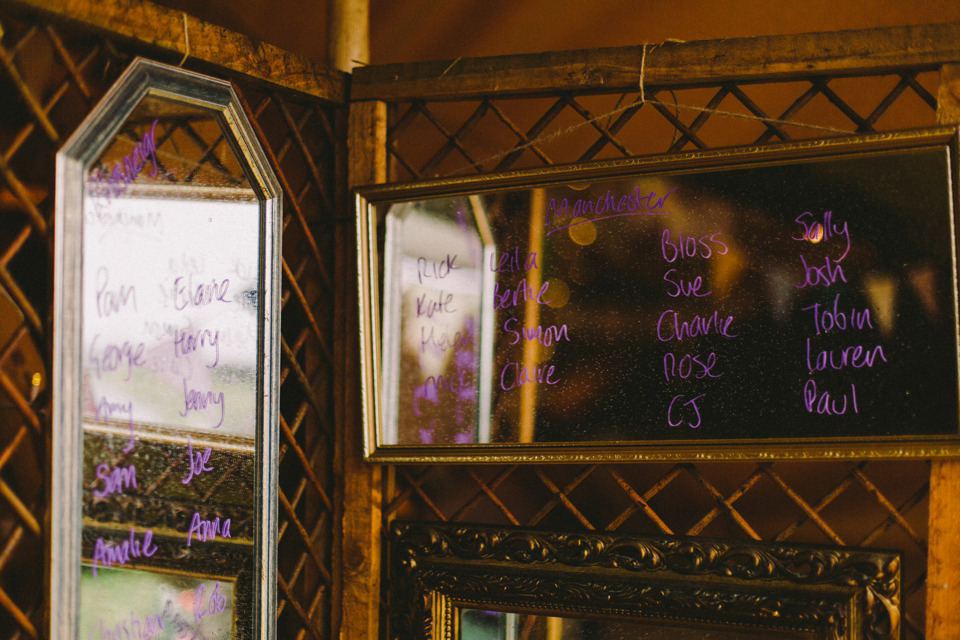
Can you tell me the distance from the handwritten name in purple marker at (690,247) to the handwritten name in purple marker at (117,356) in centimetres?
54

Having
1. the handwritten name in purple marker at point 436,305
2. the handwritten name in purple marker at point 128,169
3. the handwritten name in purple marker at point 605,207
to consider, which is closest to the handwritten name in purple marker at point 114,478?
the handwritten name in purple marker at point 128,169

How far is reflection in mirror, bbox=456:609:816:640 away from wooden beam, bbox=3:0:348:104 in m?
0.66

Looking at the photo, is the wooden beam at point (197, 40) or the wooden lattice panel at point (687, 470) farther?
the wooden lattice panel at point (687, 470)

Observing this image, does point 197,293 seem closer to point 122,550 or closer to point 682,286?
point 122,550

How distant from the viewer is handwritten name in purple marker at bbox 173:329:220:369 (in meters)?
0.69

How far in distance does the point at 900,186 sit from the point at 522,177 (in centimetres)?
39

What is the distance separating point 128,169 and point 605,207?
49 centimetres

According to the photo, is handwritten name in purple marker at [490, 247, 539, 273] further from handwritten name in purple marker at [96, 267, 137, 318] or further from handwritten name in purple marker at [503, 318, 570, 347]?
handwritten name in purple marker at [96, 267, 137, 318]

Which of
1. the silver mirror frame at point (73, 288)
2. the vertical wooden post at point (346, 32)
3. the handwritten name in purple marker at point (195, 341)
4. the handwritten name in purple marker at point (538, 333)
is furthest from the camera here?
the vertical wooden post at point (346, 32)

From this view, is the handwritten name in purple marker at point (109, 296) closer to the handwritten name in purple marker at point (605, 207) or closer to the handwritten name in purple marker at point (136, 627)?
the handwritten name in purple marker at point (136, 627)

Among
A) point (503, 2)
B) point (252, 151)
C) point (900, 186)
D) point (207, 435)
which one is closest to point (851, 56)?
point (900, 186)

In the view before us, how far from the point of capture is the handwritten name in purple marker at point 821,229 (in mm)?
709

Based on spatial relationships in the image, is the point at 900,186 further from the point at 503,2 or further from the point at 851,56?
the point at 503,2

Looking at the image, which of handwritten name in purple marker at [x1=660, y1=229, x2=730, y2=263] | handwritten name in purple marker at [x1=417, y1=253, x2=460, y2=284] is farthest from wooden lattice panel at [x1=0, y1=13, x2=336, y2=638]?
handwritten name in purple marker at [x1=660, y1=229, x2=730, y2=263]
